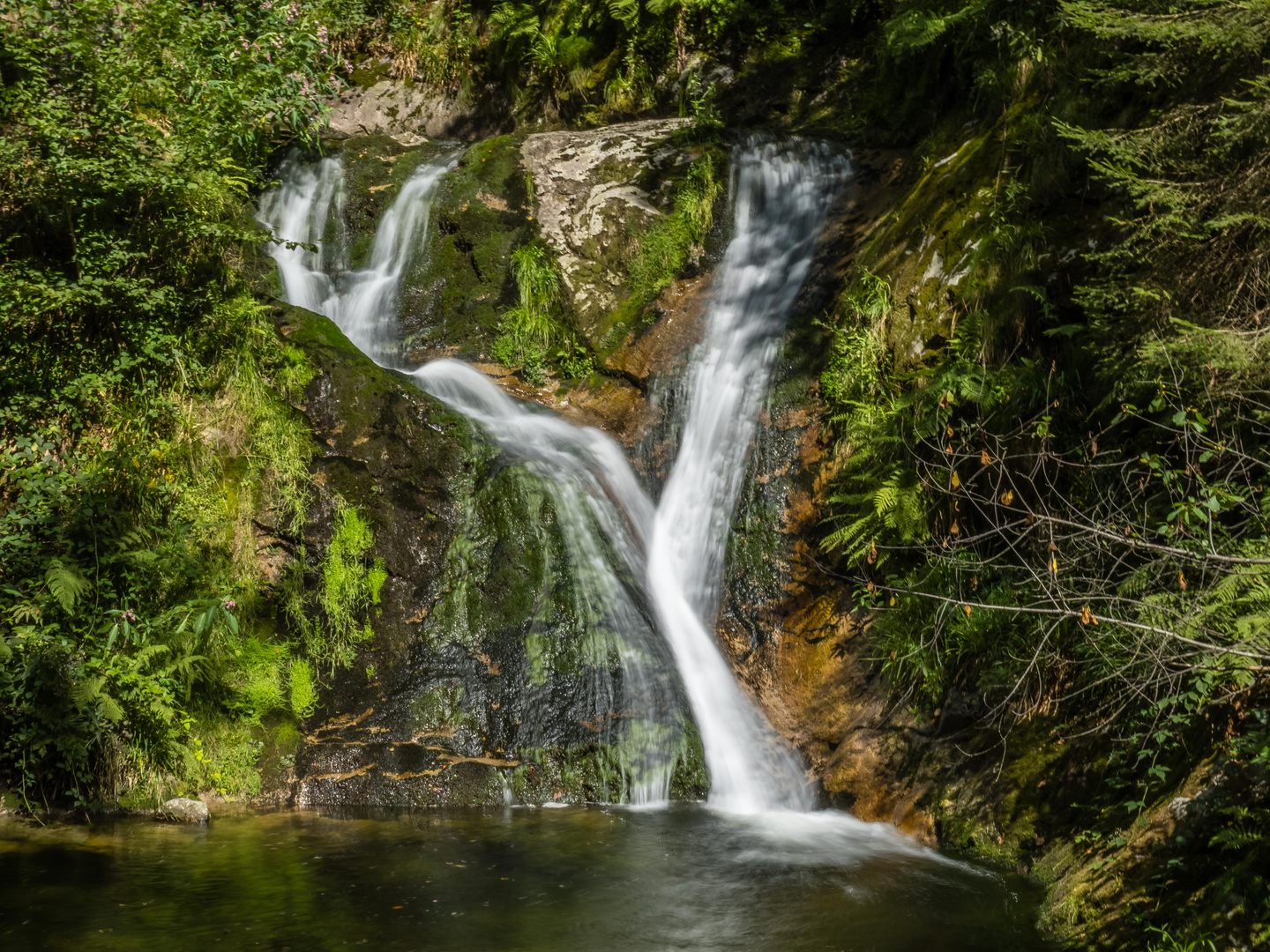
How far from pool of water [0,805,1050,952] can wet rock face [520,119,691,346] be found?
233 inches

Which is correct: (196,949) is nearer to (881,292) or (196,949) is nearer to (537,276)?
(881,292)

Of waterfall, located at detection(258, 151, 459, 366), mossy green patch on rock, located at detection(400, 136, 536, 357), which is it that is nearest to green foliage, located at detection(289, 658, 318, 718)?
waterfall, located at detection(258, 151, 459, 366)

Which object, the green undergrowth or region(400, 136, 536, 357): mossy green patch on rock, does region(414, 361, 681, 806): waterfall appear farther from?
the green undergrowth

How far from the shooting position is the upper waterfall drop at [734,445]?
6223 millimetres

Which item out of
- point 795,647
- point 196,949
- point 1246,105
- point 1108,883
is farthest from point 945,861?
point 1246,105

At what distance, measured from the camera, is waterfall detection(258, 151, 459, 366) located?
32.1ft

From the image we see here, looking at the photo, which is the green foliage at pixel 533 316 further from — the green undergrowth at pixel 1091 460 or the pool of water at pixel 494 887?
the pool of water at pixel 494 887

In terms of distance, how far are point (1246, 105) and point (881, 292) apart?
3.53 m

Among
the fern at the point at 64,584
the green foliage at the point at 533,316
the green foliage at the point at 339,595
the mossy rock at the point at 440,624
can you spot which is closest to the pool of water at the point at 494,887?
the mossy rock at the point at 440,624

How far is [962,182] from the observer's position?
297 inches

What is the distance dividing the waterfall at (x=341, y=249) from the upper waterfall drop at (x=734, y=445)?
368cm

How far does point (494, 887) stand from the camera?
4.48 m

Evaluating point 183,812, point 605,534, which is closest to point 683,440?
point 605,534

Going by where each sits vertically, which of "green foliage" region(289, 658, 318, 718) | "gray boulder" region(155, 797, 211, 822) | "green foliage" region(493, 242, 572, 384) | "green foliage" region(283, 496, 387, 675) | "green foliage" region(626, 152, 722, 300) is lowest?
"gray boulder" region(155, 797, 211, 822)
